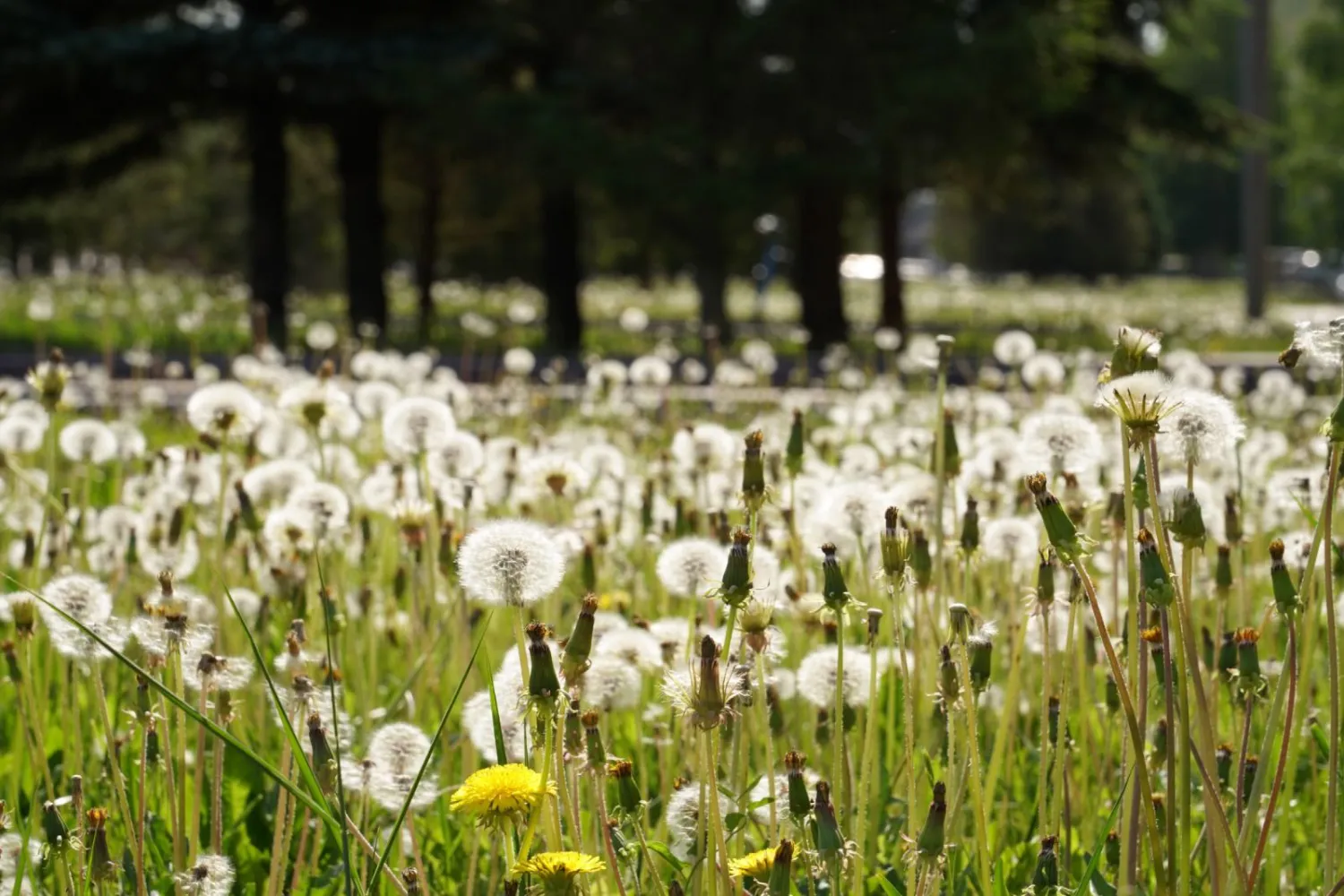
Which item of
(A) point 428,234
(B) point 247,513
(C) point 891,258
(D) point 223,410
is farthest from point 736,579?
(A) point 428,234

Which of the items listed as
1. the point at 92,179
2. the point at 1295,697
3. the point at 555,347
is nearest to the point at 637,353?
the point at 555,347

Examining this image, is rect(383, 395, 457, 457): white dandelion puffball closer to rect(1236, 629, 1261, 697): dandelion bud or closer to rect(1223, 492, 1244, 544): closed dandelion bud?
rect(1223, 492, 1244, 544): closed dandelion bud

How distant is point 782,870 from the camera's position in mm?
1354

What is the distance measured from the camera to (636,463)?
17.0ft

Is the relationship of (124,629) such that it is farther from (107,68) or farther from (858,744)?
(107,68)

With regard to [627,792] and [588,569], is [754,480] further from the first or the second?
[588,569]

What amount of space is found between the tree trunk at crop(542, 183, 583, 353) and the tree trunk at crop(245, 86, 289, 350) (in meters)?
2.67

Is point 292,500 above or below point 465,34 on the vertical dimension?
below

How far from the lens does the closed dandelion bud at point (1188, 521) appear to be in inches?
57.6

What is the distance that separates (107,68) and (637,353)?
5.78 metres

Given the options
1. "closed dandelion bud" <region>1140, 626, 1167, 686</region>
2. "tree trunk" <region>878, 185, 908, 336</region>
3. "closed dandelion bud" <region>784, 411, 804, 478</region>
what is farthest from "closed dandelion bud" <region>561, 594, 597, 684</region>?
"tree trunk" <region>878, 185, 908, 336</region>

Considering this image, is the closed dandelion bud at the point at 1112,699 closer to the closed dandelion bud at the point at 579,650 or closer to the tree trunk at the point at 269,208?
the closed dandelion bud at the point at 579,650

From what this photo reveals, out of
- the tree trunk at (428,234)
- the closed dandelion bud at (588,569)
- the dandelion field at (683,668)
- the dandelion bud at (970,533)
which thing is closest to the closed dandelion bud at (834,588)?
the dandelion field at (683,668)

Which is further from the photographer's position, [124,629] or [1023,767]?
[1023,767]
